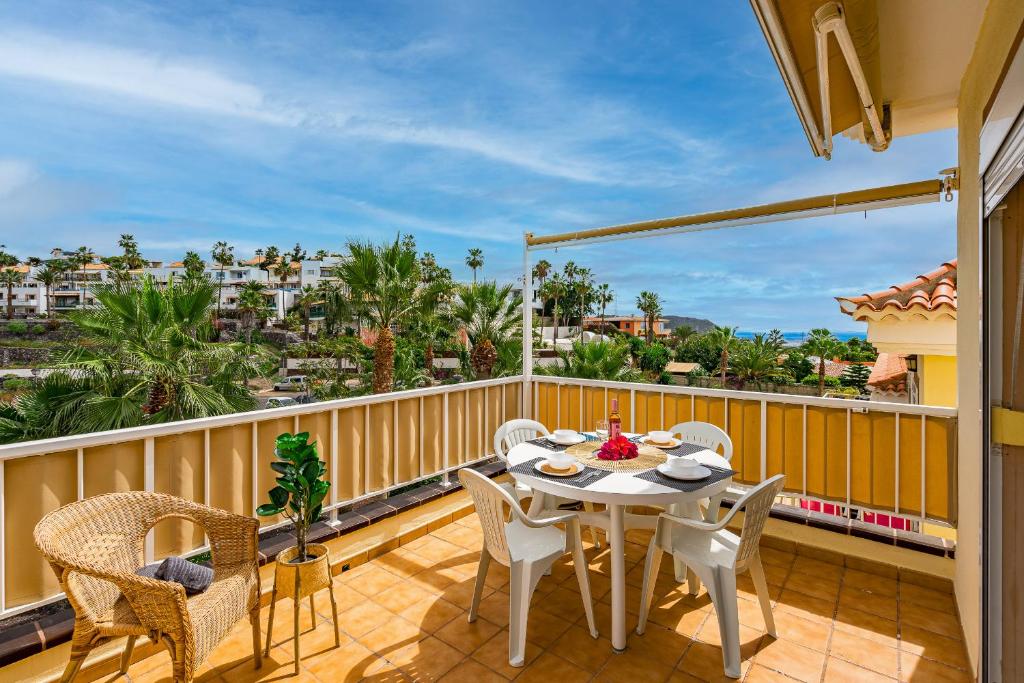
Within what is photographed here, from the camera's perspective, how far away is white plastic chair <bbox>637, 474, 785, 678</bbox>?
6.88 feet

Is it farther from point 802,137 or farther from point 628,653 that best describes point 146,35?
point 628,653

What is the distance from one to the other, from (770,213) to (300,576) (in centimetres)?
335

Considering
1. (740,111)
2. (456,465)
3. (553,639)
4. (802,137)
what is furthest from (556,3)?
(740,111)

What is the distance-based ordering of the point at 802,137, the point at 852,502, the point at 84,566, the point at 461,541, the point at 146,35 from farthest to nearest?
Result: the point at 146,35 → the point at 461,541 → the point at 852,502 → the point at 802,137 → the point at 84,566

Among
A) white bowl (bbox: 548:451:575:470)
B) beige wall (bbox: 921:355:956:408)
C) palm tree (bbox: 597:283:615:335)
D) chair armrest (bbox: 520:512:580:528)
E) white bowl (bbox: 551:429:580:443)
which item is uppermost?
palm tree (bbox: 597:283:615:335)

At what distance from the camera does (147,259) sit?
3403 centimetres

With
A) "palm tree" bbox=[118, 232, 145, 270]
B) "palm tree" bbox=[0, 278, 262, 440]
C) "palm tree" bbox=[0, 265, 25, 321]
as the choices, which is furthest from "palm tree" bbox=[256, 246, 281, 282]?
"palm tree" bbox=[0, 278, 262, 440]

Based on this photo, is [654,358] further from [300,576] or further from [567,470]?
[300,576]

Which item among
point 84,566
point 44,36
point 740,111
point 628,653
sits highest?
point 740,111

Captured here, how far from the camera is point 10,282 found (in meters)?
24.2

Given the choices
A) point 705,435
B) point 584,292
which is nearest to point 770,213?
point 705,435

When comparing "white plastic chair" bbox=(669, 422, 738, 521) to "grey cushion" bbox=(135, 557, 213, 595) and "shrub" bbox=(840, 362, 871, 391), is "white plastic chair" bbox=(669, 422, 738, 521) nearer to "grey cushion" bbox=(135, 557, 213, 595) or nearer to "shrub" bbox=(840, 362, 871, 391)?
"grey cushion" bbox=(135, 557, 213, 595)

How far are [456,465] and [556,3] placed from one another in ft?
20.6

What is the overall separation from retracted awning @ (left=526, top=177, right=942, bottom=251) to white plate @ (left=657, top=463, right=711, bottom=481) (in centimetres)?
179
